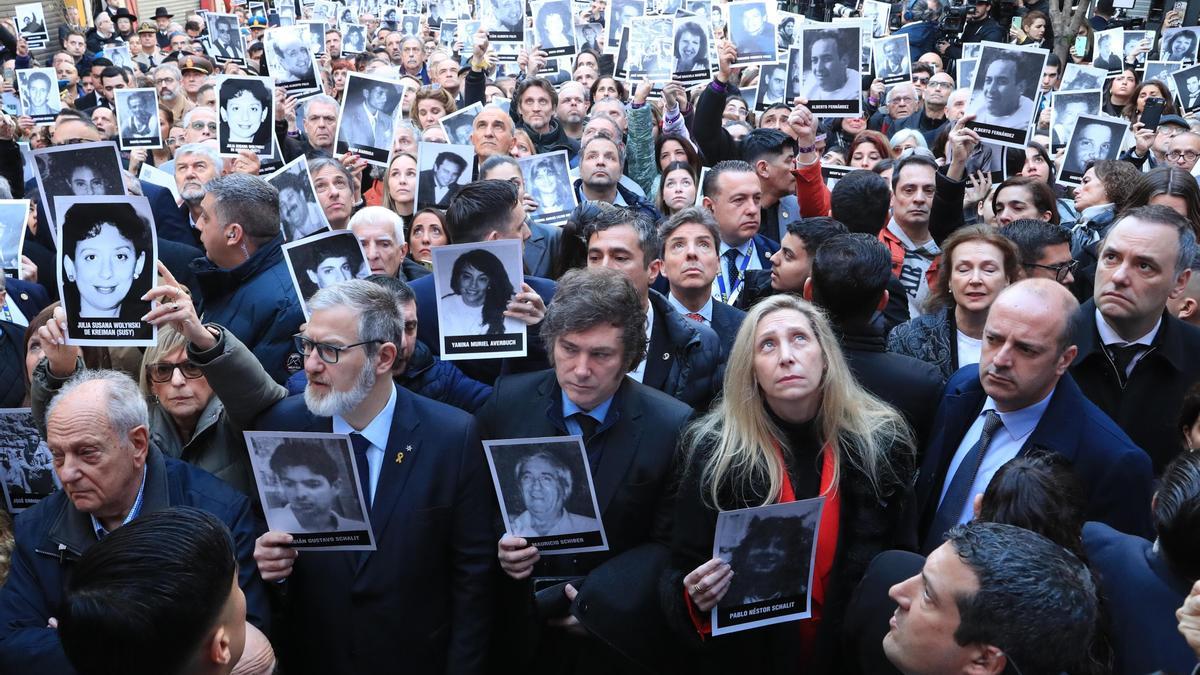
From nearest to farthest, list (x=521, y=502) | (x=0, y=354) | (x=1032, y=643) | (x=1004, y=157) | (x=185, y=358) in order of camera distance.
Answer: (x=1032, y=643) → (x=521, y=502) → (x=185, y=358) → (x=0, y=354) → (x=1004, y=157)

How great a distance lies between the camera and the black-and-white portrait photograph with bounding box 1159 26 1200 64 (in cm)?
1166

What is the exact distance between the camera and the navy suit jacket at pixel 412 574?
10.9ft

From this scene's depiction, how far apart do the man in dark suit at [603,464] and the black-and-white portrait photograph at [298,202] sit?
2624 millimetres

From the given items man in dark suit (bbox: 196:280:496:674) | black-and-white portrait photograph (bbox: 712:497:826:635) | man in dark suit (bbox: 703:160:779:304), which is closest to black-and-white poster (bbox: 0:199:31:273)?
man in dark suit (bbox: 196:280:496:674)

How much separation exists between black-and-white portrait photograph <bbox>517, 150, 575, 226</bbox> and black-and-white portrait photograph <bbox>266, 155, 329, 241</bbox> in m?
1.39

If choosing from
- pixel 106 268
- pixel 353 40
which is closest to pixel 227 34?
pixel 353 40

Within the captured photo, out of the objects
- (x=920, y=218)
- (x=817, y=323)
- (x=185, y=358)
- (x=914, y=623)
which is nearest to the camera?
(x=914, y=623)

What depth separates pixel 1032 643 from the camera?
2.21 metres

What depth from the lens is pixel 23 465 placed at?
3.79 m

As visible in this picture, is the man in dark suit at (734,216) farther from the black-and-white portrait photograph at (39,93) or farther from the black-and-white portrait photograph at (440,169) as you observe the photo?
the black-and-white portrait photograph at (39,93)

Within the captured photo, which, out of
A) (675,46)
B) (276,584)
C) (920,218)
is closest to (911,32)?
(675,46)

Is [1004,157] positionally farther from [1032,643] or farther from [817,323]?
[1032,643]

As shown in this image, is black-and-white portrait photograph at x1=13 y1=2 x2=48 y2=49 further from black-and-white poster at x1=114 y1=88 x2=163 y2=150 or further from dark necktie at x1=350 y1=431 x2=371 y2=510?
dark necktie at x1=350 y1=431 x2=371 y2=510

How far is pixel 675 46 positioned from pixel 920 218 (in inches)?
143
